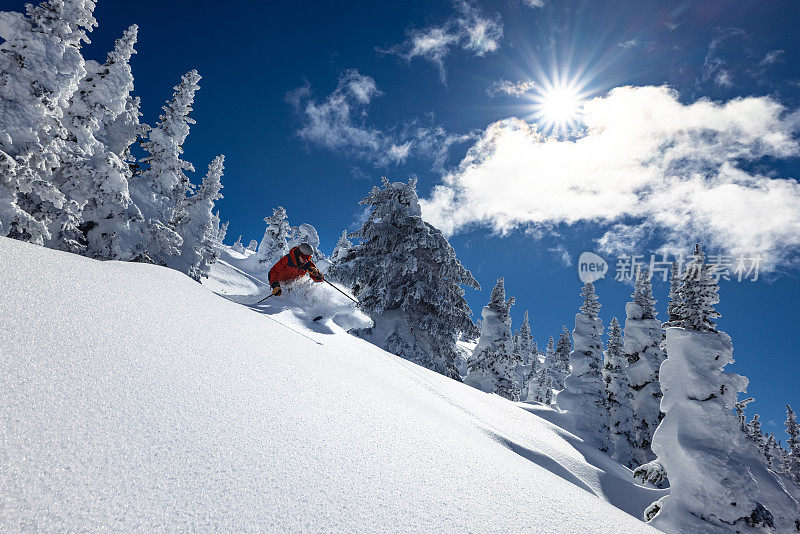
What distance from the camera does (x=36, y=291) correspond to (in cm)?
305

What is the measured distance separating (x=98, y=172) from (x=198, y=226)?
5987 millimetres

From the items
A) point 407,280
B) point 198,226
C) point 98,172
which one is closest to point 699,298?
point 407,280

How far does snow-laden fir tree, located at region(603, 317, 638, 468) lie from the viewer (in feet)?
56.7

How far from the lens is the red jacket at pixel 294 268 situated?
7.11 m

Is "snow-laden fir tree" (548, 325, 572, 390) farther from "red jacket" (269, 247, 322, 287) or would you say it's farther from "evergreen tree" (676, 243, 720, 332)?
"red jacket" (269, 247, 322, 287)

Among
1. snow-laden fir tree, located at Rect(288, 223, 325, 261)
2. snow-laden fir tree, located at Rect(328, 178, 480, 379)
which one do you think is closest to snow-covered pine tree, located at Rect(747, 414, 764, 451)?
snow-laden fir tree, located at Rect(328, 178, 480, 379)

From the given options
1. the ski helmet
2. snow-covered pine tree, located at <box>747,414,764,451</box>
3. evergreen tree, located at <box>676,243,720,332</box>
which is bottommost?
the ski helmet

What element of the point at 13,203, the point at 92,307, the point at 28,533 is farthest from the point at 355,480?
the point at 13,203

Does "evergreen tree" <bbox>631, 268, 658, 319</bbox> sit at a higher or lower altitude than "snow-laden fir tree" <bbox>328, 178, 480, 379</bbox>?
higher

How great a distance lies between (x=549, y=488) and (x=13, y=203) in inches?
510

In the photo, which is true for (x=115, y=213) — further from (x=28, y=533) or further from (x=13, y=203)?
(x=28, y=533)

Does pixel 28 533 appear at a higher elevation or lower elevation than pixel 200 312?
lower

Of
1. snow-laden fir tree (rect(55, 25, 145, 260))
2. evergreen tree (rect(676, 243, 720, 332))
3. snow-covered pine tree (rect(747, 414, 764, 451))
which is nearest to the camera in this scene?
evergreen tree (rect(676, 243, 720, 332))

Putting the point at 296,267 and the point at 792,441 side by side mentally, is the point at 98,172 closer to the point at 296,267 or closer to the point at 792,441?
the point at 296,267
